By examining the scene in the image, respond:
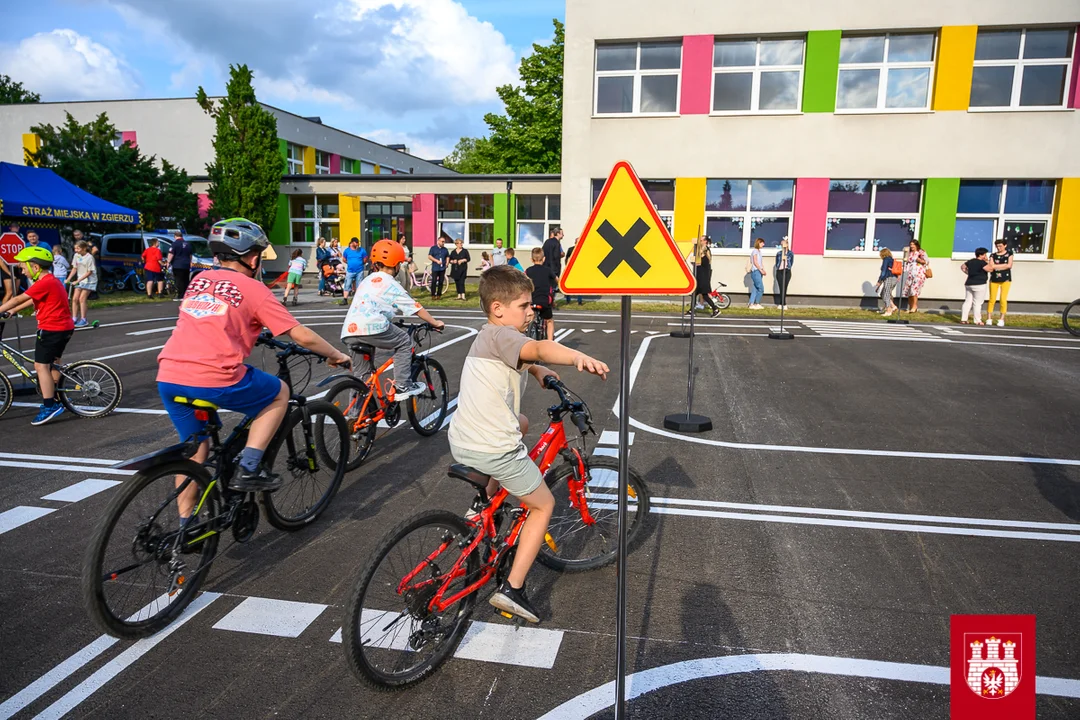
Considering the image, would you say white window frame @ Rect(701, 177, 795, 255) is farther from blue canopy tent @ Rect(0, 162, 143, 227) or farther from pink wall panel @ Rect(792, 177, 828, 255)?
blue canopy tent @ Rect(0, 162, 143, 227)

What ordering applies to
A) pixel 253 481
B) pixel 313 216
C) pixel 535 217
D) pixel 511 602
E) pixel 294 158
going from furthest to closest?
1. pixel 294 158
2. pixel 313 216
3. pixel 535 217
4. pixel 253 481
5. pixel 511 602

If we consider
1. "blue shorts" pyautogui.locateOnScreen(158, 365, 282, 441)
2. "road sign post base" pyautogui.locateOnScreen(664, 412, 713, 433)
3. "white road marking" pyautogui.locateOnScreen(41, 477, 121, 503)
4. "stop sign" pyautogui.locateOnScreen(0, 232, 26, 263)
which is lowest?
"white road marking" pyautogui.locateOnScreen(41, 477, 121, 503)

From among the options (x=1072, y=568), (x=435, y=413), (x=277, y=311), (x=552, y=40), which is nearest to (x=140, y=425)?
(x=435, y=413)

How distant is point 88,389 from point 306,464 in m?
4.73

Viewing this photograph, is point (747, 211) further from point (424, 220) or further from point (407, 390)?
point (407, 390)

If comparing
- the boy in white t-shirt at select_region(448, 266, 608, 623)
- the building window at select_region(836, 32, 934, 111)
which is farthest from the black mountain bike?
the building window at select_region(836, 32, 934, 111)

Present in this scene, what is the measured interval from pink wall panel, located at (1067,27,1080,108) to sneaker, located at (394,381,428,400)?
22.8 m

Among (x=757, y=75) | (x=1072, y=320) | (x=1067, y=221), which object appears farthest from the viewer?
(x=757, y=75)

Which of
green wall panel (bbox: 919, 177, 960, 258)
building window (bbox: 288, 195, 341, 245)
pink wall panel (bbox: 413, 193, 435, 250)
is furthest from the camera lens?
building window (bbox: 288, 195, 341, 245)

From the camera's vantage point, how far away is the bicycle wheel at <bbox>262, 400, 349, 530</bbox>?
15.1ft

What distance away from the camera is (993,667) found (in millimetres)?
2000

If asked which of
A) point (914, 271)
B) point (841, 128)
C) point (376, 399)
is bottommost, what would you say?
point (376, 399)

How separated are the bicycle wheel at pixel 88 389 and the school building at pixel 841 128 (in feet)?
56.2

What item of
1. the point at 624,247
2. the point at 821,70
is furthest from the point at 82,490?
the point at 821,70
